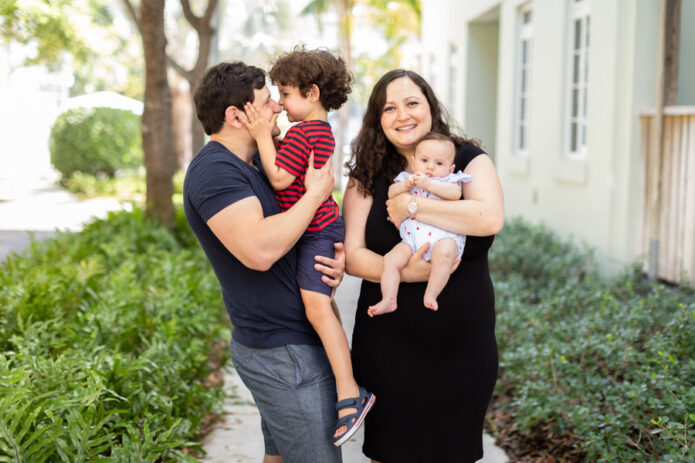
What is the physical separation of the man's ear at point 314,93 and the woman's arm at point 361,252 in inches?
15.6

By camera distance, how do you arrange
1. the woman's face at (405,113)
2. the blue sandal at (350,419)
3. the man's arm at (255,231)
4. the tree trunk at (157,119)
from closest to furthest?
the man's arm at (255,231) < the blue sandal at (350,419) < the woman's face at (405,113) < the tree trunk at (157,119)

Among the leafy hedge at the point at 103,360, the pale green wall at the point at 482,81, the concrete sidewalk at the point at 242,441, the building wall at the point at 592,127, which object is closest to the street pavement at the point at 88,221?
the concrete sidewalk at the point at 242,441

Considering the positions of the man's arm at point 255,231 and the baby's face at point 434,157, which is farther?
the baby's face at point 434,157

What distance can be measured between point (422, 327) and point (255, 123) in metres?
0.96

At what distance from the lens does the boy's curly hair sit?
264 cm

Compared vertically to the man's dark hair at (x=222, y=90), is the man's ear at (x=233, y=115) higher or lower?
lower

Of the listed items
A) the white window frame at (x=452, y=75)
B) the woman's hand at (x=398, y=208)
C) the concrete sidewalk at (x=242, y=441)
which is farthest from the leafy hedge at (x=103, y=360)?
the white window frame at (x=452, y=75)

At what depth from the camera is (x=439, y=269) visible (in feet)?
8.52

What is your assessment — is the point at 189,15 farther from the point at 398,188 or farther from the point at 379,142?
the point at 398,188

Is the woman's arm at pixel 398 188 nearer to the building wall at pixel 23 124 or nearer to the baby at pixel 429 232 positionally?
the baby at pixel 429 232

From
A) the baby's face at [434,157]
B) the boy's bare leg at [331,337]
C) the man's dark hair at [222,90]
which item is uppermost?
the man's dark hair at [222,90]

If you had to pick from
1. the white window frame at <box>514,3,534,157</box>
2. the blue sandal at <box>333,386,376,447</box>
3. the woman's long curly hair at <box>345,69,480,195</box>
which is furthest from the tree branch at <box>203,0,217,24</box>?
the blue sandal at <box>333,386,376,447</box>

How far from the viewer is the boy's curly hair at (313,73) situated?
8.66ft

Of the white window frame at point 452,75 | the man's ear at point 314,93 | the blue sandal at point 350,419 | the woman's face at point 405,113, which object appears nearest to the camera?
the blue sandal at point 350,419
